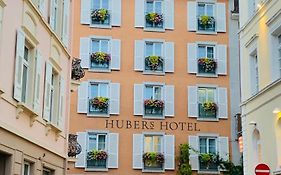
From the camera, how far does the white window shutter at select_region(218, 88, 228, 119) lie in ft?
120

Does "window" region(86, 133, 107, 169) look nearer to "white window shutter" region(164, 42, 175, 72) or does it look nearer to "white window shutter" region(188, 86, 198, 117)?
"white window shutter" region(188, 86, 198, 117)

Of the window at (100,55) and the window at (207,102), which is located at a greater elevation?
the window at (100,55)

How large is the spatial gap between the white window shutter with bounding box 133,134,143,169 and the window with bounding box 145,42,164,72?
4.50m

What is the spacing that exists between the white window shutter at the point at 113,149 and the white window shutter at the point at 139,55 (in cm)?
467

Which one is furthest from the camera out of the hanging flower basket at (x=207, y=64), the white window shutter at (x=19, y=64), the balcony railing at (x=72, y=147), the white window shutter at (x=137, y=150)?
the hanging flower basket at (x=207, y=64)

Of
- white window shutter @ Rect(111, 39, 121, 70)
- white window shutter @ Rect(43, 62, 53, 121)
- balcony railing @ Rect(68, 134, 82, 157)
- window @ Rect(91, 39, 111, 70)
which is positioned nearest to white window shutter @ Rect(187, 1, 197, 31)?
white window shutter @ Rect(111, 39, 121, 70)

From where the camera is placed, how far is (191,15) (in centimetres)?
3816

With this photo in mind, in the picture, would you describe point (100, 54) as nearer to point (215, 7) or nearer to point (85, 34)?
point (85, 34)

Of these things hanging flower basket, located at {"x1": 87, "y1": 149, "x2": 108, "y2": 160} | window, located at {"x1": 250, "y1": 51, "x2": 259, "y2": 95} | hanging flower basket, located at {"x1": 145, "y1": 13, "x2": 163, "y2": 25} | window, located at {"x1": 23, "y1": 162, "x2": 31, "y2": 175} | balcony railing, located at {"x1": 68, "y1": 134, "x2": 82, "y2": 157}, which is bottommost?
window, located at {"x1": 23, "y1": 162, "x2": 31, "y2": 175}

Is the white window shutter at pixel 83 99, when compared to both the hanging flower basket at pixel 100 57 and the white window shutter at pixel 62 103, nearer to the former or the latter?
the hanging flower basket at pixel 100 57

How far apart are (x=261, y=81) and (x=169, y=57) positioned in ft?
50.6

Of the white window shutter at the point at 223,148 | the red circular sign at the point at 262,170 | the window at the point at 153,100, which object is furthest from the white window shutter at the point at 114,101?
the red circular sign at the point at 262,170

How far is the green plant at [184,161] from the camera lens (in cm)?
3434

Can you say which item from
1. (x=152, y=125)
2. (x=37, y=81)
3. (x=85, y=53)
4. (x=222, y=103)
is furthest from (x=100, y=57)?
(x=37, y=81)
